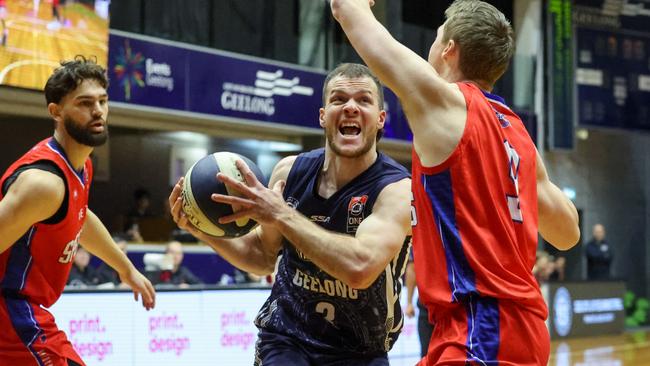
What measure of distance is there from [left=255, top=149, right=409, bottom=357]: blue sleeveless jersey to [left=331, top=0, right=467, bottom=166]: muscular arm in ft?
3.33

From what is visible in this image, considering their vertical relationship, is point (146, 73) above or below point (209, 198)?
above

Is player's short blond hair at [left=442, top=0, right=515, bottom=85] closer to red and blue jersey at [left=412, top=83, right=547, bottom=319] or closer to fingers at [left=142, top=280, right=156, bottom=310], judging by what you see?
red and blue jersey at [left=412, top=83, right=547, bottom=319]

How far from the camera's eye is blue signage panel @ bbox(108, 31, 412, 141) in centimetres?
1428

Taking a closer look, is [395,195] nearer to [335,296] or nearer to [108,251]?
[335,296]

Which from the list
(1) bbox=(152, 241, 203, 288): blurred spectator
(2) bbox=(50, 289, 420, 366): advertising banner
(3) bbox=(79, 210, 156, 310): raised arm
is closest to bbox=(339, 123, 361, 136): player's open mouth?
(3) bbox=(79, 210, 156, 310): raised arm

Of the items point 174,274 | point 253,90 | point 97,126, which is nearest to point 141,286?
point 97,126

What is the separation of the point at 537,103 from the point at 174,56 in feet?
31.7

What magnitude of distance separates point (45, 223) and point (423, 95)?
7.19 feet

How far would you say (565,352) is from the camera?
14.6 meters

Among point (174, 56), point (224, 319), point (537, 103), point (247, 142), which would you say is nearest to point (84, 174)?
point (224, 319)

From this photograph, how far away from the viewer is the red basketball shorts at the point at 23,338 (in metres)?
4.39

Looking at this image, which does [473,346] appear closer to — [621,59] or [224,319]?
[224,319]

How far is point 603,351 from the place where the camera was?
15102 millimetres

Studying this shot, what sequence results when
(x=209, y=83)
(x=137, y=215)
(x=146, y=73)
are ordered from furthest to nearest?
(x=137, y=215) → (x=209, y=83) → (x=146, y=73)
